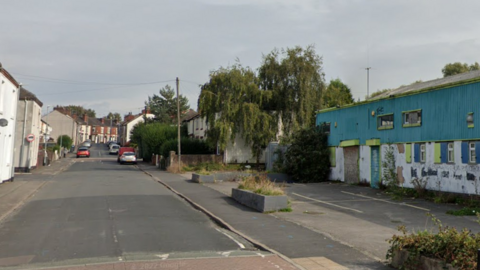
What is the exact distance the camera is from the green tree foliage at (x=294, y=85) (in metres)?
37.4

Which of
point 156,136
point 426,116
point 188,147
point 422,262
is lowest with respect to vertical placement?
point 422,262

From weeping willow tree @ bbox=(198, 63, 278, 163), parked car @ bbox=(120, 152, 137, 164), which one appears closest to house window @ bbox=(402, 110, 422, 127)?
weeping willow tree @ bbox=(198, 63, 278, 163)

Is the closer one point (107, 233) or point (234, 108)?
point (107, 233)

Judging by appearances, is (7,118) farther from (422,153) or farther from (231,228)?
(422,153)

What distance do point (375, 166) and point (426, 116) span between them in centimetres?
435

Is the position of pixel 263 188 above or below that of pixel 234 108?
below

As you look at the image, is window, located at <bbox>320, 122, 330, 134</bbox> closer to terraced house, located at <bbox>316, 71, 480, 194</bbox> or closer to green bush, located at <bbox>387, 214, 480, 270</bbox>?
terraced house, located at <bbox>316, 71, 480, 194</bbox>

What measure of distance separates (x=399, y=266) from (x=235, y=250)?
10.7ft

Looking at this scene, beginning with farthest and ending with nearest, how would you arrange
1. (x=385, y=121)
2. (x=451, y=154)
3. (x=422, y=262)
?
(x=385, y=121), (x=451, y=154), (x=422, y=262)

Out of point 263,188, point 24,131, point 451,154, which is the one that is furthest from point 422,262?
point 24,131

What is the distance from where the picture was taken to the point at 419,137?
1928 cm

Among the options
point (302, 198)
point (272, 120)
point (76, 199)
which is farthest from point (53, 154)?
point (302, 198)

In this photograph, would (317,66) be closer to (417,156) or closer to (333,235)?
(417,156)

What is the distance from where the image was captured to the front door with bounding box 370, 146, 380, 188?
869 inches
